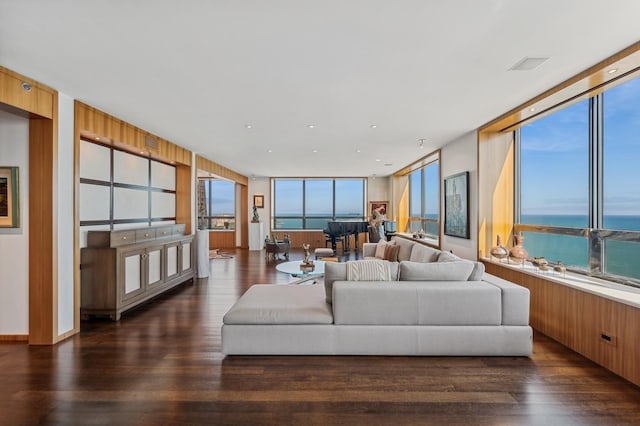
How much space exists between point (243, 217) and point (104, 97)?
891 cm

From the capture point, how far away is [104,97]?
3.77 metres

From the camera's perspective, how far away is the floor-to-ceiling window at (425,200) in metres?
8.59

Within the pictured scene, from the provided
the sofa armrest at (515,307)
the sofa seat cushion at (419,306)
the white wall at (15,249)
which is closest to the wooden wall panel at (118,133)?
the white wall at (15,249)

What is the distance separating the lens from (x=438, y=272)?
3.51 metres

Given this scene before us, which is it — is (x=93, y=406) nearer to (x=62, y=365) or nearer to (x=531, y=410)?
(x=62, y=365)

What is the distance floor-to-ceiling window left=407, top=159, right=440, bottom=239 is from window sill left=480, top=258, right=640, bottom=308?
442cm

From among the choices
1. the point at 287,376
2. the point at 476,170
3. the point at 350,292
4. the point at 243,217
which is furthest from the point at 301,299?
the point at 243,217

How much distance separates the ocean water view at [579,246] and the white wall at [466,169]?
54 centimetres

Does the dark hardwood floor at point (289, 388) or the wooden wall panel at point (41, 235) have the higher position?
the wooden wall panel at point (41, 235)

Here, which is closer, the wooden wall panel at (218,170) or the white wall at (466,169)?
the white wall at (466,169)

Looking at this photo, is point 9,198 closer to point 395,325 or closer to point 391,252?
point 395,325

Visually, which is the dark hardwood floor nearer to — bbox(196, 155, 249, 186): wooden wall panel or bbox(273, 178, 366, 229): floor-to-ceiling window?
bbox(196, 155, 249, 186): wooden wall panel

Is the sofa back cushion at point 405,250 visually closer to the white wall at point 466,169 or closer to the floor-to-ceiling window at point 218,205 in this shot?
the white wall at point 466,169

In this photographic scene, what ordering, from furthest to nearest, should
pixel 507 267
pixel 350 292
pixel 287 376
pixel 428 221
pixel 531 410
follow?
1. pixel 428 221
2. pixel 507 267
3. pixel 350 292
4. pixel 287 376
5. pixel 531 410
